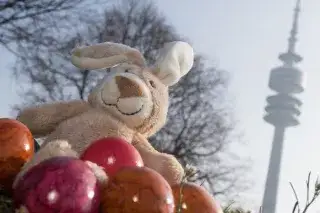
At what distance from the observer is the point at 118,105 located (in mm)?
3838

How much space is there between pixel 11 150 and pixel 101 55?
102 cm

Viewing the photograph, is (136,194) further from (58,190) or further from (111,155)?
(111,155)

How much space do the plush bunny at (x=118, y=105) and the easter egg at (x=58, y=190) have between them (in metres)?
1.27

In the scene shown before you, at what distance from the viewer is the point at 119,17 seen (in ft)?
43.3

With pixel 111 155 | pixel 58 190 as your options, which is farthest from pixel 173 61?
pixel 58 190

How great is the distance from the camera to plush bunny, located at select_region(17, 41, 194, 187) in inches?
148

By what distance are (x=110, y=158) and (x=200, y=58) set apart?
10800mm

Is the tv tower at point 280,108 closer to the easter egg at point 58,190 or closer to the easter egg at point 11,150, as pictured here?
the easter egg at point 11,150

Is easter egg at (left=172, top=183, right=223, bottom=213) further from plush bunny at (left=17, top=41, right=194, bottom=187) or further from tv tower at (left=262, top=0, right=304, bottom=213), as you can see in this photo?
tv tower at (left=262, top=0, right=304, bottom=213)

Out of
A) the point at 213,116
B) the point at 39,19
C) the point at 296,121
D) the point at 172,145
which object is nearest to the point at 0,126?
the point at 39,19

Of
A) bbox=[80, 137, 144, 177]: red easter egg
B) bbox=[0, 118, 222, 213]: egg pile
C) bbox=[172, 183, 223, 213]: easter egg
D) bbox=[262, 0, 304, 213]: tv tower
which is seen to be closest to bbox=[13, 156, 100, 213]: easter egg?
bbox=[0, 118, 222, 213]: egg pile

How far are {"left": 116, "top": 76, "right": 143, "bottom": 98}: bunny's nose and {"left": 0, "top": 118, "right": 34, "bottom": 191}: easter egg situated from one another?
732 millimetres

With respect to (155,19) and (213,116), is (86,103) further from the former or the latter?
(213,116)

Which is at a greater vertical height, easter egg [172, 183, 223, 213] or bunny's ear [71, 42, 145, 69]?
bunny's ear [71, 42, 145, 69]
